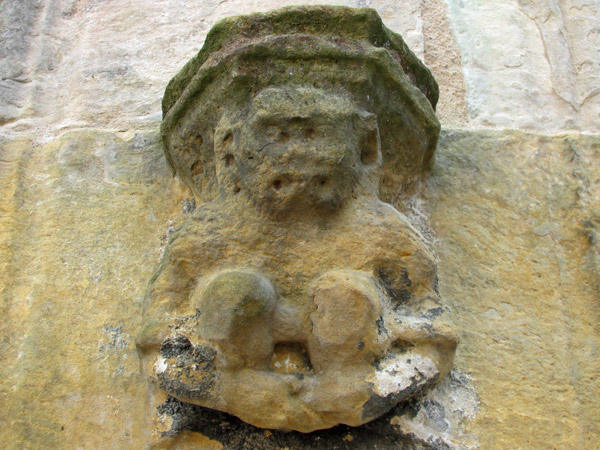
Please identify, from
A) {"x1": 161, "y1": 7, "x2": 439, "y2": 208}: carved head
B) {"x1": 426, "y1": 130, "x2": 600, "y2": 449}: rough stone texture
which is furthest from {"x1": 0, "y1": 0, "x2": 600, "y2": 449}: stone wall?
{"x1": 161, "y1": 7, "x2": 439, "y2": 208}: carved head

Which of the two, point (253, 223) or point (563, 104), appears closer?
point (253, 223)

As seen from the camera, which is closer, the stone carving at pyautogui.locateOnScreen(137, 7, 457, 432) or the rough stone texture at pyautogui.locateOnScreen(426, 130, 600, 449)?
the stone carving at pyautogui.locateOnScreen(137, 7, 457, 432)

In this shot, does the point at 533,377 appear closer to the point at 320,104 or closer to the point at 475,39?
the point at 320,104

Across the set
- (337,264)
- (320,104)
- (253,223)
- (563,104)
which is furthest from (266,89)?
(563,104)

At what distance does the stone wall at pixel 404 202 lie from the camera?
4.12ft

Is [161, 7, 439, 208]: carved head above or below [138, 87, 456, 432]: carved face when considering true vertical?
above

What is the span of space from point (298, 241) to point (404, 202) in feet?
1.32

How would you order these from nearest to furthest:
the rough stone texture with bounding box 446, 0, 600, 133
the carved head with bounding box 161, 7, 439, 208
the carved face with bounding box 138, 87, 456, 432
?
the carved face with bounding box 138, 87, 456, 432
the carved head with bounding box 161, 7, 439, 208
the rough stone texture with bounding box 446, 0, 600, 133

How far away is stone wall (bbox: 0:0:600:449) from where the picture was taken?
126cm

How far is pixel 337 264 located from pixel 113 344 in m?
0.55

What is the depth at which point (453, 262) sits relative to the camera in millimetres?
1429

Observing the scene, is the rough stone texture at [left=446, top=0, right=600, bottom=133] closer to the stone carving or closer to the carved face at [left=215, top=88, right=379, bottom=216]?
the stone carving

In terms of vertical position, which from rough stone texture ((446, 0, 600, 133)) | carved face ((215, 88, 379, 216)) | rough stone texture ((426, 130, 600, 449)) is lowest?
rough stone texture ((426, 130, 600, 449))

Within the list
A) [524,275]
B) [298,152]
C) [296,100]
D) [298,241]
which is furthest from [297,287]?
[524,275]
